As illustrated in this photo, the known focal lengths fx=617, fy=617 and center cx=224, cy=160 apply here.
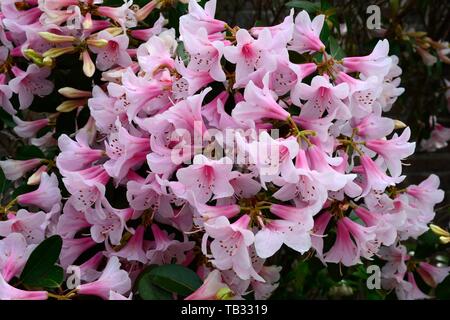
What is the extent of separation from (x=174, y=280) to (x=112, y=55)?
0.52 m

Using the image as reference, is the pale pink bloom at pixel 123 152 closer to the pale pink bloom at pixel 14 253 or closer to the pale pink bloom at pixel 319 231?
the pale pink bloom at pixel 14 253

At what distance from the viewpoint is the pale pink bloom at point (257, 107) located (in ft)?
3.24

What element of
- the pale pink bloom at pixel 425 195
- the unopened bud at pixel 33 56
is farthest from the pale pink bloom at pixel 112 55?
the pale pink bloom at pixel 425 195

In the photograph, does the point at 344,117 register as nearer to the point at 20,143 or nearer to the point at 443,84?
the point at 20,143

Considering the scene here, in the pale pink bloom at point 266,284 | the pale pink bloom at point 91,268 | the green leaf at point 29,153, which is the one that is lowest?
the pale pink bloom at point 266,284

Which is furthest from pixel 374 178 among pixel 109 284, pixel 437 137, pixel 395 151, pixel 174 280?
pixel 437 137

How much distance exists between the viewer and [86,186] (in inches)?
42.8

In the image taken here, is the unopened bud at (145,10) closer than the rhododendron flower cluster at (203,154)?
No

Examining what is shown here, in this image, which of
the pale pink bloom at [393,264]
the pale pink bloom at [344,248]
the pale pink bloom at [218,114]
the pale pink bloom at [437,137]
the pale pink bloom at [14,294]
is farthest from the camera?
the pale pink bloom at [437,137]

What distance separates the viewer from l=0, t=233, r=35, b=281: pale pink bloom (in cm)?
102

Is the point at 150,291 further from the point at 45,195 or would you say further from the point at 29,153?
the point at 29,153

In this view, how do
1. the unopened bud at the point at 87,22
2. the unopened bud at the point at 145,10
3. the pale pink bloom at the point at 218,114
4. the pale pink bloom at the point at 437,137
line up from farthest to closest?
the pale pink bloom at the point at 437,137
the unopened bud at the point at 145,10
the unopened bud at the point at 87,22
the pale pink bloom at the point at 218,114

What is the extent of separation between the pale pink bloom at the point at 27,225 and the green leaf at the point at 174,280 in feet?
0.80
